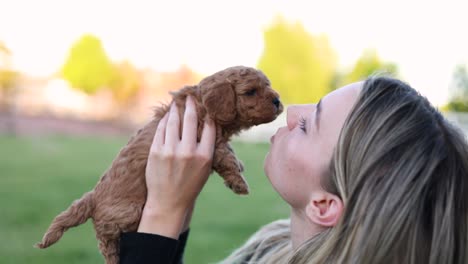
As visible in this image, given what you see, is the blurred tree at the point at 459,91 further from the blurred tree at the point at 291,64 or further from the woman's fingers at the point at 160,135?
the woman's fingers at the point at 160,135

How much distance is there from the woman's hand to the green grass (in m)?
3.31

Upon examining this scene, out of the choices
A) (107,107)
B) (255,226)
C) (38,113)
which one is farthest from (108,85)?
(255,226)

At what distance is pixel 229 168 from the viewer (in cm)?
142

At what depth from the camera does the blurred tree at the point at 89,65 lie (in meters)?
19.4

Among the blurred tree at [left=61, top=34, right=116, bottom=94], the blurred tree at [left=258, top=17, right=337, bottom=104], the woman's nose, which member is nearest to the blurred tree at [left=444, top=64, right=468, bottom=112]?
the blurred tree at [left=258, top=17, right=337, bottom=104]

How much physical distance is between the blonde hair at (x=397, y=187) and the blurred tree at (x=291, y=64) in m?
9.36

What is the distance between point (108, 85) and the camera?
19984 mm

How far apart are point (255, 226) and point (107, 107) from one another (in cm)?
1523

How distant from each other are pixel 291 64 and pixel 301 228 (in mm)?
10648

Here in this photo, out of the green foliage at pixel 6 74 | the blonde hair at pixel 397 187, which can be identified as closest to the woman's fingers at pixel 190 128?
the blonde hair at pixel 397 187

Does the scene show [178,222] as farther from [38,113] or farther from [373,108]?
[38,113]

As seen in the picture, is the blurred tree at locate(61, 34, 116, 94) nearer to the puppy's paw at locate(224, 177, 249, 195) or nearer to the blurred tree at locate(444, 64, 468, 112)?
the blurred tree at locate(444, 64, 468, 112)

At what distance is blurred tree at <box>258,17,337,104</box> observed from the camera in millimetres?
11461

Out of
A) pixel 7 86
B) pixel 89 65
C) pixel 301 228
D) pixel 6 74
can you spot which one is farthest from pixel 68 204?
pixel 89 65
